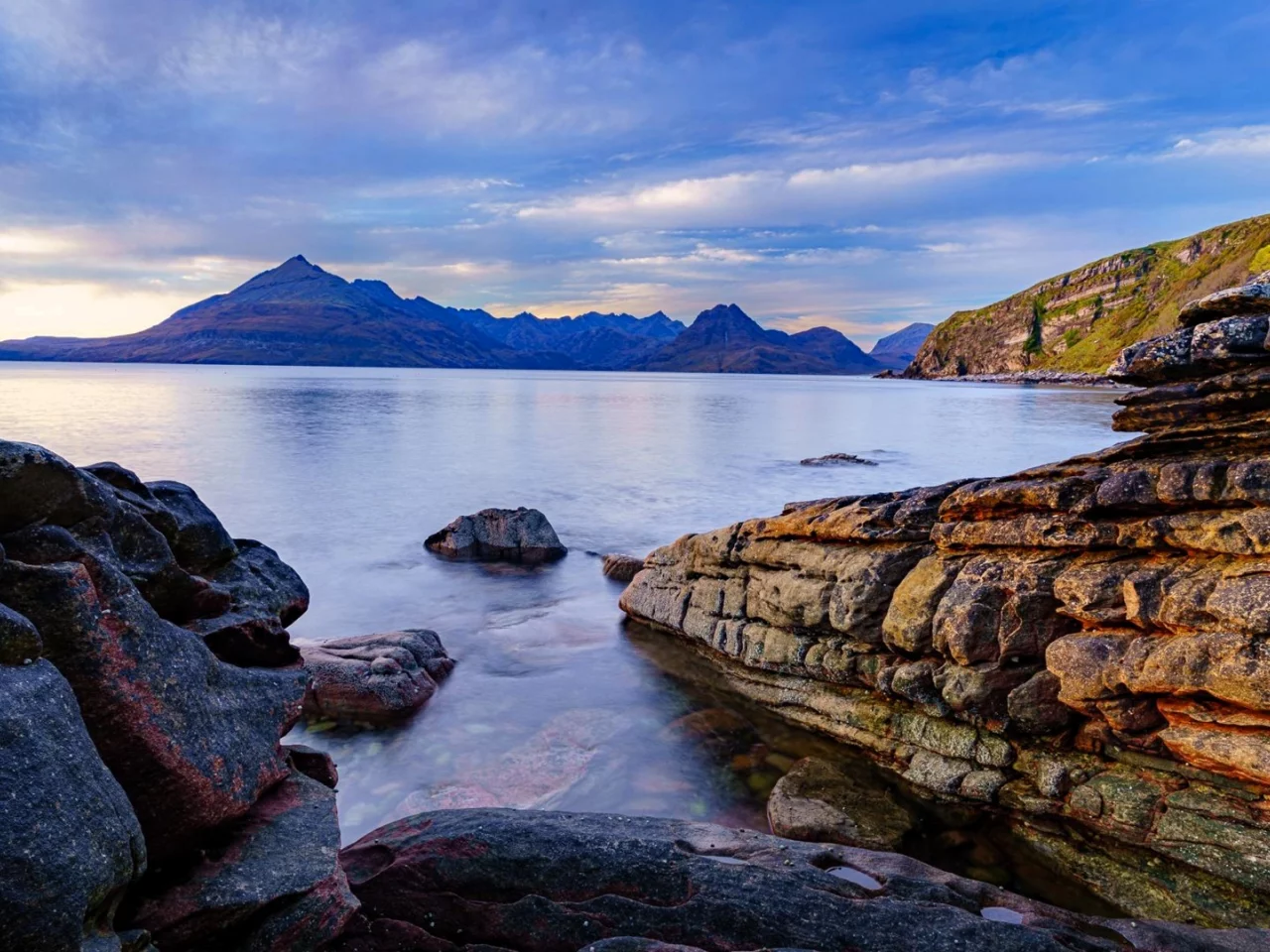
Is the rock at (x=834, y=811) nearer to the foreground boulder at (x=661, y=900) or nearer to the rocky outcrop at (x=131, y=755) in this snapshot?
the foreground boulder at (x=661, y=900)

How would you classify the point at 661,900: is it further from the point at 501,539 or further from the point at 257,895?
the point at 501,539

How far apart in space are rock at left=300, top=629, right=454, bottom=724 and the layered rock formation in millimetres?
7821

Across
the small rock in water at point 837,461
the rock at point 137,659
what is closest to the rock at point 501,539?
the rock at point 137,659

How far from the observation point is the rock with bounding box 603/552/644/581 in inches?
1042

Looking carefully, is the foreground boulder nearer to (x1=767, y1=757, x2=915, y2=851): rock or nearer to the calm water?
(x1=767, y1=757, x2=915, y2=851): rock

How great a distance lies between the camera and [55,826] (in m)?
4.91

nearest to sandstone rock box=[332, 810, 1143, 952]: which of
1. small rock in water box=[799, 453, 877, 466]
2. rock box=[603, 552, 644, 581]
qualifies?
rock box=[603, 552, 644, 581]

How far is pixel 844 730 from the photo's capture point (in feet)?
46.4

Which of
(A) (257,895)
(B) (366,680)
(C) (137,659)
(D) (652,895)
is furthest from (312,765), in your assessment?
(B) (366,680)

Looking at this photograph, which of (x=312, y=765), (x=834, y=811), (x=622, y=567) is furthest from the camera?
(x=622, y=567)

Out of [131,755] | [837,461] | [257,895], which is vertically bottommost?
[837,461]

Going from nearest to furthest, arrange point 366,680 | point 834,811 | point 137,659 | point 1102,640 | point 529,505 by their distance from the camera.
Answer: point 137,659
point 1102,640
point 834,811
point 366,680
point 529,505

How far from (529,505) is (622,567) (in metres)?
16.4

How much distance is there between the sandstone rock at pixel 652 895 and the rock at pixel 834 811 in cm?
198
